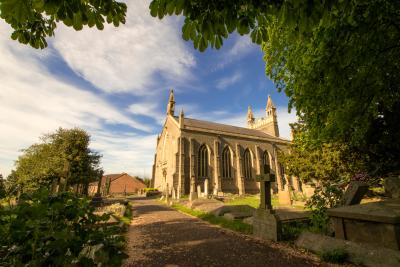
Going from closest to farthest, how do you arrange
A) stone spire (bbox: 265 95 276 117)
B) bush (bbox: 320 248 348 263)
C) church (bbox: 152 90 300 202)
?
1. bush (bbox: 320 248 348 263)
2. church (bbox: 152 90 300 202)
3. stone spire (bbox: 265 95 276 117)

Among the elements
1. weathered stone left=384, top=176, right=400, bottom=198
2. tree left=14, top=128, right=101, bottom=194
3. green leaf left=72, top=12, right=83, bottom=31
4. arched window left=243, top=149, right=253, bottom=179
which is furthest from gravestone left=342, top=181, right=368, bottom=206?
arched window left=243, top=149, right=253, bottom=179

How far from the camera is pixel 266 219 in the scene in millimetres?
7316

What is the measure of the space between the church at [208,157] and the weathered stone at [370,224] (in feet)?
76.7

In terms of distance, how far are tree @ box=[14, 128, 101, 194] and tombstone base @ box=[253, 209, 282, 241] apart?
59.6ft

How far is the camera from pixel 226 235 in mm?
7613

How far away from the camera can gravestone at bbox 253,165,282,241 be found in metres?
6.92

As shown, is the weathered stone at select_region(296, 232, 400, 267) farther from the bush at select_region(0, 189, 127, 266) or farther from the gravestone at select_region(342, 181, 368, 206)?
the bush at select_region(0, 189, 127, 266)

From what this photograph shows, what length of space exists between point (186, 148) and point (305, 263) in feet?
92.5

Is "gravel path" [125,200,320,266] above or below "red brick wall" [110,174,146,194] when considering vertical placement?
below

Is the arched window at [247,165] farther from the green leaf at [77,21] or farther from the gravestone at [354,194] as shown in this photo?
the green leaf at [77,21]

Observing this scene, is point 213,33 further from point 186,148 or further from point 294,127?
point 186,148

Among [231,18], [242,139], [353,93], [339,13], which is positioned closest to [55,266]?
[231,18]

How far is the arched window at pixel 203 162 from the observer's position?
109ft

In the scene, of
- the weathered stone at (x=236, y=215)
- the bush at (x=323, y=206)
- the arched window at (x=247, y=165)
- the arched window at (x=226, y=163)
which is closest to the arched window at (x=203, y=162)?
the arched window at (x=226, y=163)
